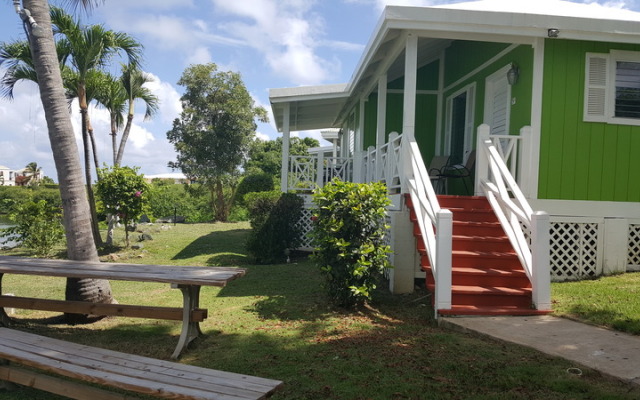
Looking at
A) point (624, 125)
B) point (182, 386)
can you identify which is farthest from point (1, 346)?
point (624, 125)

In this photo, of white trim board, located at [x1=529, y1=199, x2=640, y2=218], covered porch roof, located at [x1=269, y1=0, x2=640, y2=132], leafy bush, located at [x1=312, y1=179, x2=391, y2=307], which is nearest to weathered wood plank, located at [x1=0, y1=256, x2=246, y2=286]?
leafy bush, located at [x1=312, y1=179, x2=391, y2=307]

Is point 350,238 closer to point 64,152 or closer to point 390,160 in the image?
point 390,160

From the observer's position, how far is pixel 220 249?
12.3 meters

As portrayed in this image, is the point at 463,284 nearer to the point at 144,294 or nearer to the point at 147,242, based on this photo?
the point at 144,294

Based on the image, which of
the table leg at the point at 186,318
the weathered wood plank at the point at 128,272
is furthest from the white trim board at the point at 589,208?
the table leg at the point at 186,318

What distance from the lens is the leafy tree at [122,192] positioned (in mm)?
12711

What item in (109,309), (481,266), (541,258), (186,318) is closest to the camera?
(186,318)

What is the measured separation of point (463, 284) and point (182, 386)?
3.78 metres

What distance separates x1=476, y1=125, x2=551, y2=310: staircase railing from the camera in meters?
5.32

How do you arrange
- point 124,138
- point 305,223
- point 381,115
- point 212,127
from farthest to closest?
point 212,127
point 124,138
point 305,223
point 381,115

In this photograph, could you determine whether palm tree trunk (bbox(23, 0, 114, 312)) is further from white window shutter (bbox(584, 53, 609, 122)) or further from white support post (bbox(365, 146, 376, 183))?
white window shutter (bbox(584, 53, 609, 122))

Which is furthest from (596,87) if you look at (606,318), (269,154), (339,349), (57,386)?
(269,154)

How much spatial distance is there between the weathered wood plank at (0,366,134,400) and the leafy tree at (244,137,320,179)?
17959 mm

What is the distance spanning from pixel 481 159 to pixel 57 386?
5959 millimetres
